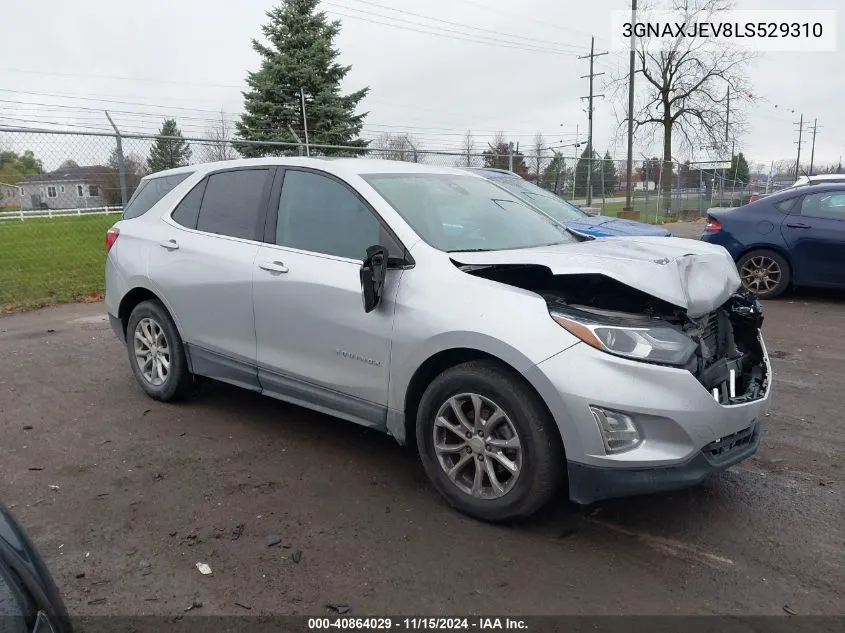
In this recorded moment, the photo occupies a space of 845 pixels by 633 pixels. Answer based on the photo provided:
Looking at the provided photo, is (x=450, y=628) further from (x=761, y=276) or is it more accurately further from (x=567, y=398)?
(x=761, y=276)

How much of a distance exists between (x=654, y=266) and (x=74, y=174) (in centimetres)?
936

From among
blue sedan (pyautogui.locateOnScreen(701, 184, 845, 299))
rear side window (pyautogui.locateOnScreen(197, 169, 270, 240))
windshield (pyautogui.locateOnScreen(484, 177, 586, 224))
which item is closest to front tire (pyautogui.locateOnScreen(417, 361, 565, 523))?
rear side window (pyautogui.locateOnScreen(197, 169, 270, 240))

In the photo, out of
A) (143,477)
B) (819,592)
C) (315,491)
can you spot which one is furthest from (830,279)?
(143,477)

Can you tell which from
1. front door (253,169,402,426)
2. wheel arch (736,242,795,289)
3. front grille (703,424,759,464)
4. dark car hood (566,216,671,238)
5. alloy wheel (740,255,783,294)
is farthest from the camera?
alloy wheel (740,255,783,294)

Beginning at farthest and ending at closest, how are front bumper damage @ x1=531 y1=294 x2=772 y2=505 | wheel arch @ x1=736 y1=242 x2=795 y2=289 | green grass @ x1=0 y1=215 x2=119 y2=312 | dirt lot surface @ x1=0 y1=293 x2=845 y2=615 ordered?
green grass @ x1=0 y1=215 x2=119 y2=312
wheel arch @ x1=736 y1=242 x2=795 y2=289
front bumper damage @ x1=531 y1=294 x2=772 y2=505
dirt lot surface @ x1=0 y1=293 x2=845 y2=615

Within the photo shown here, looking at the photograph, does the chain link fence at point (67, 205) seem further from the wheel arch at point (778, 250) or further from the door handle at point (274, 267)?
the door handle at point (274, 267)

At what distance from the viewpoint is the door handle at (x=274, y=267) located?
3891 mm

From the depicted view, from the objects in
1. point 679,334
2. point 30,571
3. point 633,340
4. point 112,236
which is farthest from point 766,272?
point 30,571

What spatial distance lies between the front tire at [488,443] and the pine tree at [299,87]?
2331 cm

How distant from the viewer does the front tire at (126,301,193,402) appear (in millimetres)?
4742

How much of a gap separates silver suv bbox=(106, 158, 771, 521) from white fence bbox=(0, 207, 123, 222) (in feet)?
21.6

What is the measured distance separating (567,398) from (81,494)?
2586mm

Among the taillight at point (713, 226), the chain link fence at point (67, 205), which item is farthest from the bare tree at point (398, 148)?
the taillight at point (713, 226)

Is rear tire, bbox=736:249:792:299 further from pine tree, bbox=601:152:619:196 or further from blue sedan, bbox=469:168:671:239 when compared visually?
pine tree, bbox=601:152:619:196
